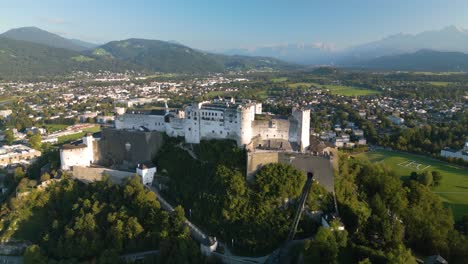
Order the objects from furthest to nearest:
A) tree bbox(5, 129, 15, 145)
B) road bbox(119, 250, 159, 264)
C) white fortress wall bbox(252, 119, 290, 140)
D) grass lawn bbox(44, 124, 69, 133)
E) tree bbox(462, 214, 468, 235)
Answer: grass lawn bbox(44, 124, 69, 133) → tree bbox(5, 129, 15, 145) → white fortress wall bbox(252, 119, 290, 140) → tree bbox(462, 214, 468, 235) → road bbox(119, 250, 159, 264)

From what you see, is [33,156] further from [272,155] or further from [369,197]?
[369,197]

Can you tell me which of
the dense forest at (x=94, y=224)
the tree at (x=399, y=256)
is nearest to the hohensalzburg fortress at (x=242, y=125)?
the dense forest at (x=94, y=224)

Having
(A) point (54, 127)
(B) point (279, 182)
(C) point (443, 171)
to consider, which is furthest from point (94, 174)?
(A) point (54, 127)

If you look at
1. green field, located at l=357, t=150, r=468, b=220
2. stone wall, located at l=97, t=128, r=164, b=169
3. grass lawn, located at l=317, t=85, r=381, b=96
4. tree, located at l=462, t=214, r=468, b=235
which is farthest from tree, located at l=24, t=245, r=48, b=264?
grass lawn, located at l=317, t=85, r=381, b=96

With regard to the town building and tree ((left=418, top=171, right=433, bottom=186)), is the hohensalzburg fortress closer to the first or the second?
tree ((left=418, top=171, right=433, bottom=186))

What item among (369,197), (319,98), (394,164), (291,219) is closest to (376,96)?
(319,98)

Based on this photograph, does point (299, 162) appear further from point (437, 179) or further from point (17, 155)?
point (17, 155)

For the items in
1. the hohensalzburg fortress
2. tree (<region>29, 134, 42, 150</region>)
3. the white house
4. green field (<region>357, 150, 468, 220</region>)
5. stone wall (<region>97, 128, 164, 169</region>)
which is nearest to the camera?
the hohensalzburg fortress

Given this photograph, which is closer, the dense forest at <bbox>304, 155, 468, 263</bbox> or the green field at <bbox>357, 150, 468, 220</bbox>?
the dense forest at <bbox>304, 155, 468, 263</bbox>
